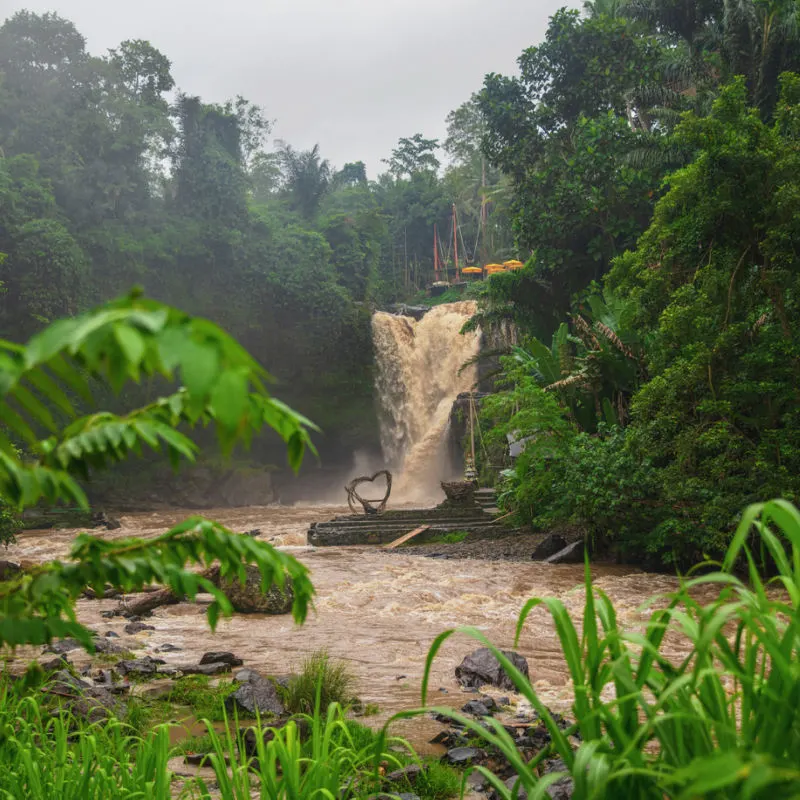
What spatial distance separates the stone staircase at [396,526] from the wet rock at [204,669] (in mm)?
9671

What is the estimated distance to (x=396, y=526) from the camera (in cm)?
1600

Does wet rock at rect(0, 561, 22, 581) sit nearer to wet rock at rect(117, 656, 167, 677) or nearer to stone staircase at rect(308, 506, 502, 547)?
wet rock at rect(117, 656, 167, 677)

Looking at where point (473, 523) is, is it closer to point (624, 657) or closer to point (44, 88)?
point (624, 657)

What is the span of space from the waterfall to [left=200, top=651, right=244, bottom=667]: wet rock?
20501mm

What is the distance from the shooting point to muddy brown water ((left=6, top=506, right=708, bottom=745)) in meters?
6.02

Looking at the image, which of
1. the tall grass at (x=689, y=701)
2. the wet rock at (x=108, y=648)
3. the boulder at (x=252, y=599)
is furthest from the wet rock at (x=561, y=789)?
the boulder at (x=252, y=599)

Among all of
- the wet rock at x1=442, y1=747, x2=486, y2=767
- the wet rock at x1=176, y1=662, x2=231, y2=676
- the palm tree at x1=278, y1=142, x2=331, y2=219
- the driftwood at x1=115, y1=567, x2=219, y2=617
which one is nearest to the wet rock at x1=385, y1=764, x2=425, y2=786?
the wet rock at x1=442, y1=747, x2=486, y2=767

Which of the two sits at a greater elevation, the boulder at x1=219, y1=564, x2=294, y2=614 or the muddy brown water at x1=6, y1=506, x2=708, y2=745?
the boulder at x1=219, y1=564, x2=294, y2=614

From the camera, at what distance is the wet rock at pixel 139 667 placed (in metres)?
5.54

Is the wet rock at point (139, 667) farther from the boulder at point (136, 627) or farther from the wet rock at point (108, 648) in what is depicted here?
the boulder at point (136, 627)

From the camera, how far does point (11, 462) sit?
1.35 metres

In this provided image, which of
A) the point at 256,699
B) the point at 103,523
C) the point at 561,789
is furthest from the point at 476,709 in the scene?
the point at 103,523

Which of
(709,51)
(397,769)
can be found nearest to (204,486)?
(709,51)

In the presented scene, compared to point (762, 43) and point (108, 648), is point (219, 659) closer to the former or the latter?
point (108, 648)
